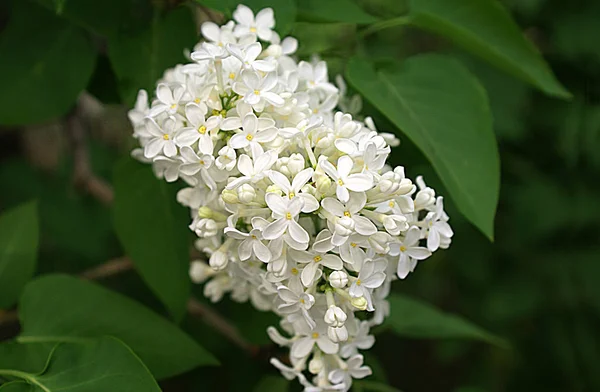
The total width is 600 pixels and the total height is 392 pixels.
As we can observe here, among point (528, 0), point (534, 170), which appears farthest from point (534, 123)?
point (528, 0)

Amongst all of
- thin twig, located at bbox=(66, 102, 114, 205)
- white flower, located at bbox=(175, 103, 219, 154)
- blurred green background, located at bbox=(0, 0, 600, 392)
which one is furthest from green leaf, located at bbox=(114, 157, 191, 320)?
blurred green background, located at bbox=(0, 0, 600, 392)

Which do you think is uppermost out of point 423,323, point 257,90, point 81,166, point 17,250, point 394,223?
point 257,90

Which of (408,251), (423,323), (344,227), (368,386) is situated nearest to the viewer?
(344,227)

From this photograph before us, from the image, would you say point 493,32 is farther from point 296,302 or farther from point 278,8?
Result: point 296,302

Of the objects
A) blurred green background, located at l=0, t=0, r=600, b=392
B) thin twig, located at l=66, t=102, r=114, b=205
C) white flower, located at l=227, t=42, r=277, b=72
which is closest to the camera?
white flower, located at l=227, t=42, r=277, b=72

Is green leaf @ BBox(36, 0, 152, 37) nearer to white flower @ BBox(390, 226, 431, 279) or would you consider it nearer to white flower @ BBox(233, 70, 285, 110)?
white flower @ BBox(233, 70, 285, 110)

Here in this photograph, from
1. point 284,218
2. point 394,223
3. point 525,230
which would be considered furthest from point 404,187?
point 525,230
